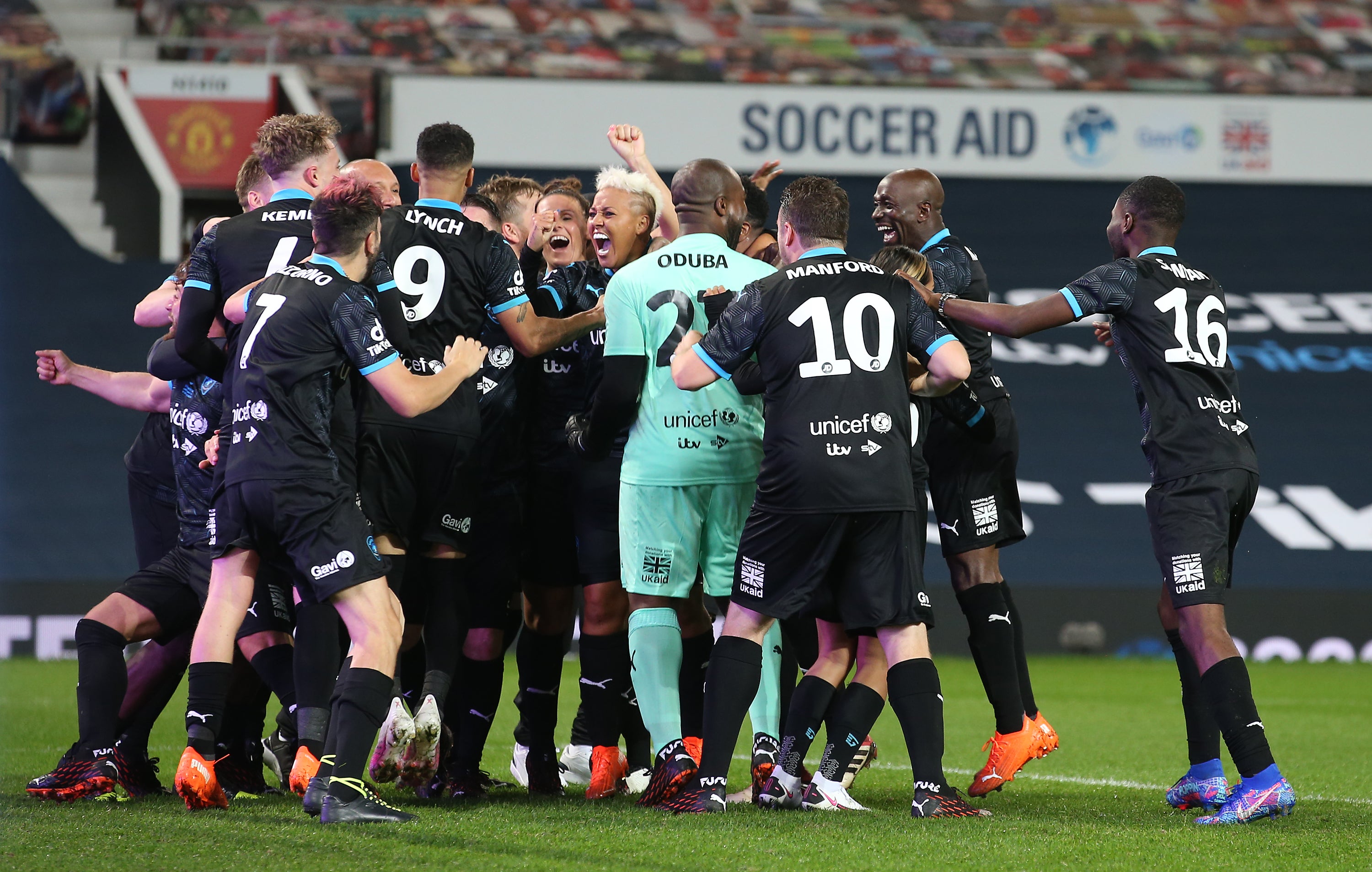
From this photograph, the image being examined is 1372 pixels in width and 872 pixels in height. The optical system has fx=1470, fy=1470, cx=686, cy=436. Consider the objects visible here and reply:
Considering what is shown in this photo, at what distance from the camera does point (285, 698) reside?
210 inches

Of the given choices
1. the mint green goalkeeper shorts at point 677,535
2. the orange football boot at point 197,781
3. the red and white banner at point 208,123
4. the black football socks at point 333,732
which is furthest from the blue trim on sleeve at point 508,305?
the red and white banner at point 208,123

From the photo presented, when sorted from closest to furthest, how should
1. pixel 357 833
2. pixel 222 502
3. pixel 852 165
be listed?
pixel 357 833, pixel 222 502, pixel 852 165

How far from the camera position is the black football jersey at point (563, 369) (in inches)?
234

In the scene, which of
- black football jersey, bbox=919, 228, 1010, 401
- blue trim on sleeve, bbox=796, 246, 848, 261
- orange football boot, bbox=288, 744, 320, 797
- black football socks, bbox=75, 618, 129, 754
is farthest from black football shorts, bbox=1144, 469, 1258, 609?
black football socks, bbox=75, 618, 129, 754

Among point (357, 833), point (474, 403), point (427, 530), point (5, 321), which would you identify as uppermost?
point (5, 321)

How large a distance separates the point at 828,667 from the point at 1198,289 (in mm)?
1870

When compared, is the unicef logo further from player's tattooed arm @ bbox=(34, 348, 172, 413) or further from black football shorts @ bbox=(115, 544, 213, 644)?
black football shorts @ bbox=(115, 544, 213, 644)

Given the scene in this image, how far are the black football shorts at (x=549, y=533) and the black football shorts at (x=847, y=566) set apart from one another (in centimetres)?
127

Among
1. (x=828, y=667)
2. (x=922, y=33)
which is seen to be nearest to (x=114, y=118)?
(x=922, y=33)

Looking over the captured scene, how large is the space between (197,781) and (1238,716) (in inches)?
134

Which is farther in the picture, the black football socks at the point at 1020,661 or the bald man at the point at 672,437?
the black football socks at the point at 1020,661

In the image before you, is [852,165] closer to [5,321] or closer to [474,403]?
[5,321]

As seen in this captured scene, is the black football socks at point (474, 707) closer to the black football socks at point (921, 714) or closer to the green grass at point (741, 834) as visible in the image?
the green grass at point (741, 834)

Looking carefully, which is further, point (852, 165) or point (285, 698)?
point (852, 165)
